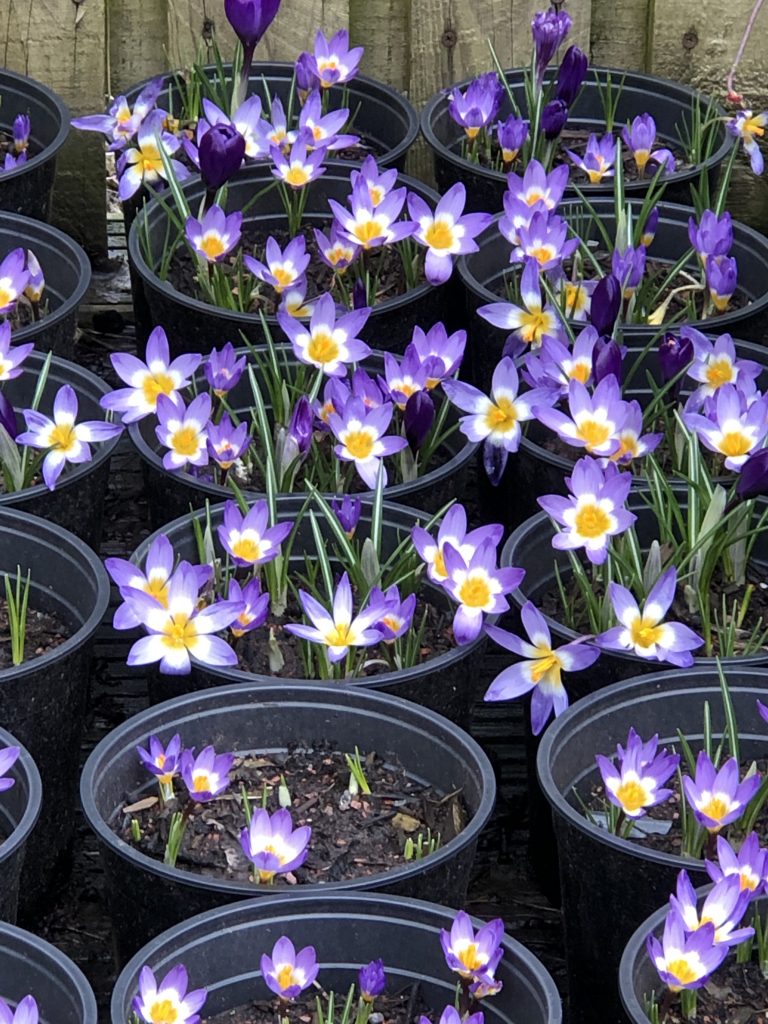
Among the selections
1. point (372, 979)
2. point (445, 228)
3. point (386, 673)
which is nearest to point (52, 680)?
point (386, 673)

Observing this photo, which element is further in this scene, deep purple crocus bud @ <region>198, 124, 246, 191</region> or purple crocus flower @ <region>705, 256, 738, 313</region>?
purple crocus flower @ <region>705, 256, 738, 313</region>

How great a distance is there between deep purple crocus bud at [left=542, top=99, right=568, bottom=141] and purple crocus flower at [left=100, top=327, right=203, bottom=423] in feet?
2.50

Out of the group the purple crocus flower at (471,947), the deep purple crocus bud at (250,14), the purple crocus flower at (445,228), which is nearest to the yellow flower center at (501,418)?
the purple crocus flower at (445,228)

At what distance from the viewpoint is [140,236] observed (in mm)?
2609

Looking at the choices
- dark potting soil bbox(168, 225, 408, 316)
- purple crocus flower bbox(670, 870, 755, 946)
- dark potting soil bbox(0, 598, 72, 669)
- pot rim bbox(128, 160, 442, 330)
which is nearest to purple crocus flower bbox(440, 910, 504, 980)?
purple crocus flower bbox(670, 870, 755, 946)

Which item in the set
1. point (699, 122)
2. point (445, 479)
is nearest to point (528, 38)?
point (699, 122)

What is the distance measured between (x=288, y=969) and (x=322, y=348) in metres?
0.95

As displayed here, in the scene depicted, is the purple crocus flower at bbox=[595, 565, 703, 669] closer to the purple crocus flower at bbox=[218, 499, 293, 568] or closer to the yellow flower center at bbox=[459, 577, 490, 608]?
the yellow flower center at bbox=[459, 577, 490, 608]

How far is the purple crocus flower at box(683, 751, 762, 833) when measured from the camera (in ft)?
5.25

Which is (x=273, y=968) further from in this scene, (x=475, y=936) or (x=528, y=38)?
(x=528, y=38)

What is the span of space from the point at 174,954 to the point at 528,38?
2.03 metres

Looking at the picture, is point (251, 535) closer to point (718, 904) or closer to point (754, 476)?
point (754, 476)

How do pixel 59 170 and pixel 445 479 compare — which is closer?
pixel 445 479

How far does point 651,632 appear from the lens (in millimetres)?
1816
